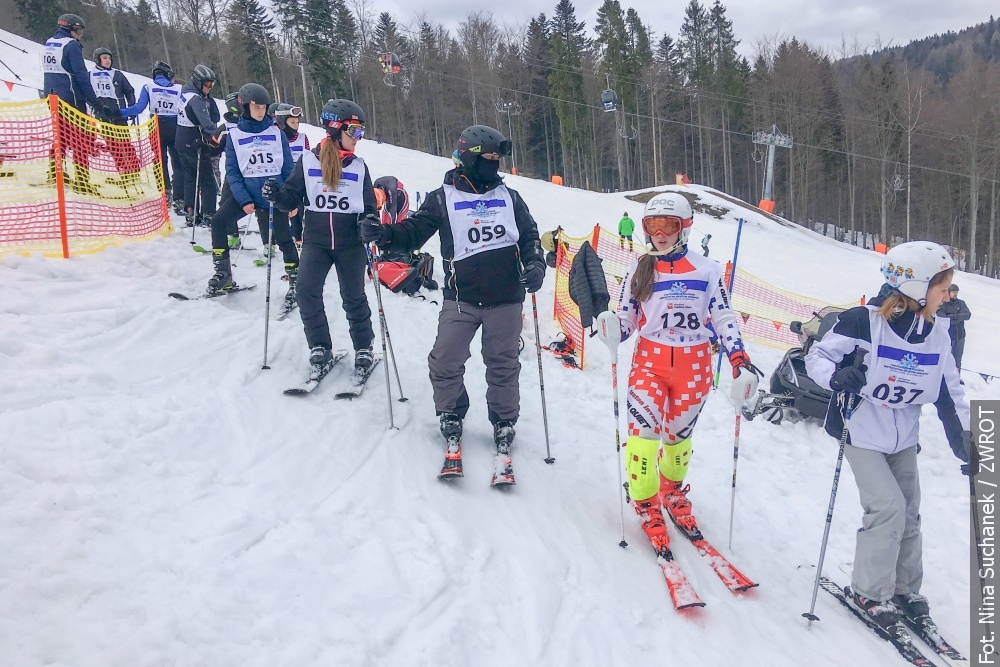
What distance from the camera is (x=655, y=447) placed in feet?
12.8

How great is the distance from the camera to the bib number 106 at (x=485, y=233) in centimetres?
427

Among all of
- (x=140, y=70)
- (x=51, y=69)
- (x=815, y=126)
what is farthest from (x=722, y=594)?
(x=140, y=70)

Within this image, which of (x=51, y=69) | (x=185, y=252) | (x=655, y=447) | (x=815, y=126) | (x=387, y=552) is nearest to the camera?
(x=387, y=552)

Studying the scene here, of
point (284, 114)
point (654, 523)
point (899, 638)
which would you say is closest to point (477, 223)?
point (654, 523)

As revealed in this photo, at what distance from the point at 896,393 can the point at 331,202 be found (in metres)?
4.44

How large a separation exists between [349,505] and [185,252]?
18.3ft

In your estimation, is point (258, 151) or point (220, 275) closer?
point (258, 151)

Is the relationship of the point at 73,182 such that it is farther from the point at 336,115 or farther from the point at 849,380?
the point at 849,380

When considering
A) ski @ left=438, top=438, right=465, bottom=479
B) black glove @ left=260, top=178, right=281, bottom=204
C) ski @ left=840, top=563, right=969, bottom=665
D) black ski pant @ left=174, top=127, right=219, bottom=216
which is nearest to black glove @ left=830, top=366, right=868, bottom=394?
ski @ left=840, top=563, right=969, bottom=665

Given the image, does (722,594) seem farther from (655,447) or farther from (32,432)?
(32,432)

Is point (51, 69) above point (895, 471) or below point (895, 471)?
above

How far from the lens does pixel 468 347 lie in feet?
14.7

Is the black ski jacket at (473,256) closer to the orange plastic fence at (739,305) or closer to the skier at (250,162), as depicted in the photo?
the skier at (250,162)

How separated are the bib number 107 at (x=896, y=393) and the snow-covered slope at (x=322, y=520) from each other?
1.44 meters
